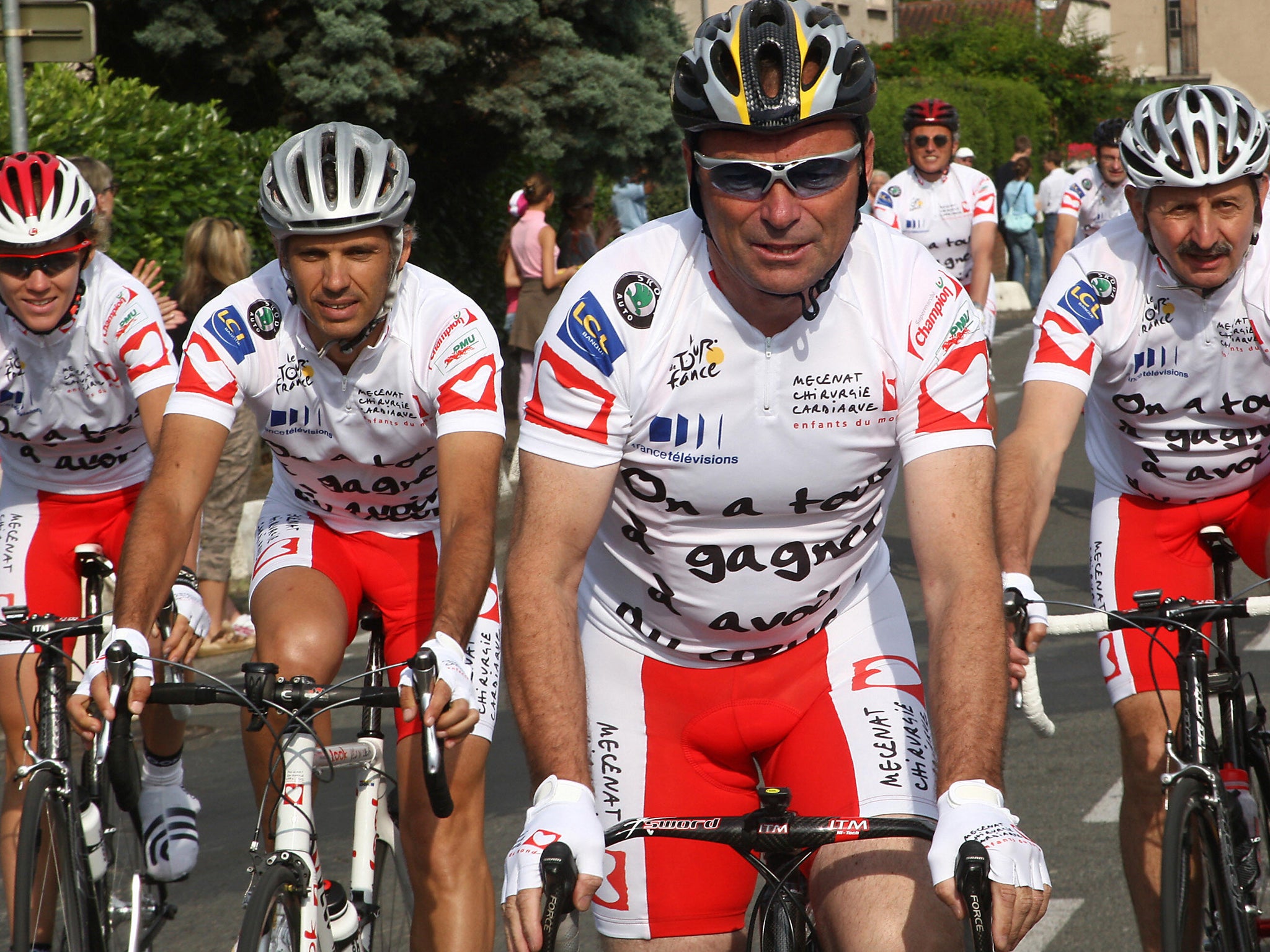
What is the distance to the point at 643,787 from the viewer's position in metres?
3.36

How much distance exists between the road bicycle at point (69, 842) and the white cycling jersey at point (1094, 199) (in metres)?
10.5

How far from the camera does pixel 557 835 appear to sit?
2.60m

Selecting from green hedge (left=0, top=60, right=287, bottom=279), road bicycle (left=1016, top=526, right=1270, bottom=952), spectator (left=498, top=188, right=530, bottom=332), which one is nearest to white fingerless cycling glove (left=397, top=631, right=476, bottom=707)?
road bicycle (left=1016, top=526, right=1270, bottom=952)

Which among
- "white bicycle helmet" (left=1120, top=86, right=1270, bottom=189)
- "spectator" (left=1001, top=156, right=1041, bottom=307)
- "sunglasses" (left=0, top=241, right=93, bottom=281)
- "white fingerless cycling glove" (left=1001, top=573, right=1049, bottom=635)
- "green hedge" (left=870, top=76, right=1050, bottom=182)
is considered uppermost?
"white bicycle helmet" (left=1120, top=86, right=1270, bottom=189)

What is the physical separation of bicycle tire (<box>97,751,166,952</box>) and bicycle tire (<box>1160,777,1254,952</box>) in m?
2.88

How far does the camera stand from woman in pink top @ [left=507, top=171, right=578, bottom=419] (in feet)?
46.6

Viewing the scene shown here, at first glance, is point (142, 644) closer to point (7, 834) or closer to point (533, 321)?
point (7, 834)

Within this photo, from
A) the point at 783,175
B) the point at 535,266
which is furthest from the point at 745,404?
the point at 535,266

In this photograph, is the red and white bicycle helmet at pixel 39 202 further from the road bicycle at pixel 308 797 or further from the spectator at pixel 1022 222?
the spectator at pixel 1022 222

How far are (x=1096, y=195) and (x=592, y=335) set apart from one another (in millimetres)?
11992

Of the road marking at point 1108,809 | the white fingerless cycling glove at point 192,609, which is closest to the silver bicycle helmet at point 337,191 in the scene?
the white fingerless cycling glove at point 192,609

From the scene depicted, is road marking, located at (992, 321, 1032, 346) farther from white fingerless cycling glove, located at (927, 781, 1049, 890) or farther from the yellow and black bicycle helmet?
white fingerless cycling glove, located at (927, 781, 1049, 890)

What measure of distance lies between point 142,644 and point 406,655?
100cm

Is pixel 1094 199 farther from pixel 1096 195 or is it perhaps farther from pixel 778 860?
pixel 778 860
